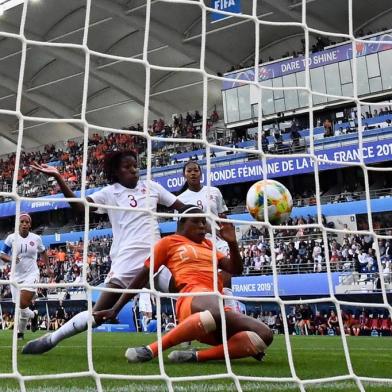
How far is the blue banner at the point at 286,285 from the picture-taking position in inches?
670

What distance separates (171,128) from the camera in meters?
30.3

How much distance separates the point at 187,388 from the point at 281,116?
75.7 ft

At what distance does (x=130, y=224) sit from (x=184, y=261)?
85 centimetres

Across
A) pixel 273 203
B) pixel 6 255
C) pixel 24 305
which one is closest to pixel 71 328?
pixel 273 203

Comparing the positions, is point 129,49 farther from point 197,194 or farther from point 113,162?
point 113,162

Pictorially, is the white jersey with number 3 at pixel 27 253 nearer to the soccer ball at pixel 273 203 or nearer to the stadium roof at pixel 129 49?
the soccer ball at pixel 273 203

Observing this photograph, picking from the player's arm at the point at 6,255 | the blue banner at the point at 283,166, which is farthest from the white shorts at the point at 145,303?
the blue banner at the point at 283,166

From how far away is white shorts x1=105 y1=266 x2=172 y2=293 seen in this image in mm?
4742

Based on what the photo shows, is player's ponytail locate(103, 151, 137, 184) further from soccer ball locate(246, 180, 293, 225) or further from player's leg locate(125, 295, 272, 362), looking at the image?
player's leg locate(125, 295, 272, 362)

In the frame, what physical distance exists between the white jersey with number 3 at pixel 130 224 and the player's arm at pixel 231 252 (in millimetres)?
735

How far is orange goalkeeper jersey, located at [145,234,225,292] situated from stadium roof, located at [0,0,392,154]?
2092 cm

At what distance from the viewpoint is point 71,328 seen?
447cm

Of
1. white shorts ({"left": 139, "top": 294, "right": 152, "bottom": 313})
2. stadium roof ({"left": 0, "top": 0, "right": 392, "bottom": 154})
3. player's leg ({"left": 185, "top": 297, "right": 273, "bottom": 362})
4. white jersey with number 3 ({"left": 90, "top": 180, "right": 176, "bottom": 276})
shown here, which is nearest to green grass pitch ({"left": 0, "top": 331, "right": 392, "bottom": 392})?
player's leg ({"left": 185, "top": 297, "right": 273, "bottom": 362})

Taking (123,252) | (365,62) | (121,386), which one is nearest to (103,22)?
(365,62)
